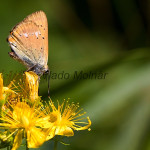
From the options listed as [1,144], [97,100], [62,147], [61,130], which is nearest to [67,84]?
[97,100]

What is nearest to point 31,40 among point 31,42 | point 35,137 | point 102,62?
point 31,42

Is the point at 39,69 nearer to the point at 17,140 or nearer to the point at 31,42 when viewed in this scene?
the point at 31,42

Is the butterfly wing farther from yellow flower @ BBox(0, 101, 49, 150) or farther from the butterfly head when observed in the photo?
yellow flower @ BBox(0, 101, 49, 150)

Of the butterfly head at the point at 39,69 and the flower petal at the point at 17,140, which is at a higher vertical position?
the butterfly head at the point at 39,69

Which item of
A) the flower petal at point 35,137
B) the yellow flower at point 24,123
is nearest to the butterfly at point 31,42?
the yellow flower at point 24,123

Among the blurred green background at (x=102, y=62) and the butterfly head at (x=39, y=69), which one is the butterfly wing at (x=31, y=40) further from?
the blurred green background at (x=102, y=62)

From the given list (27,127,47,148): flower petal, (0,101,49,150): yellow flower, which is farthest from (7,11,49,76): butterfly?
(27,127,47,148): flower petal
